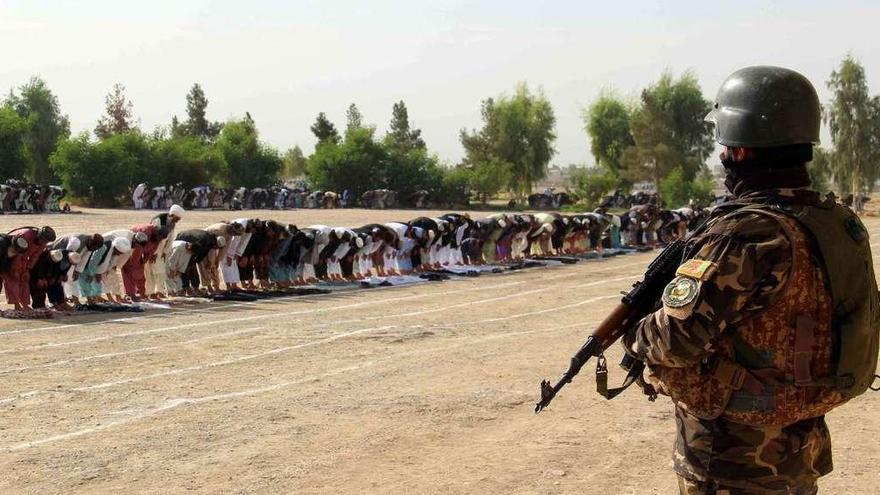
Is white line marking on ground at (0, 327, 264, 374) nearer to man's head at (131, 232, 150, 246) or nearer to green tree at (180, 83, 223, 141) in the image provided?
man's head at (131, 232, 150, 246)

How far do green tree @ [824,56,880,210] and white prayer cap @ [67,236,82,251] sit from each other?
53.1 m

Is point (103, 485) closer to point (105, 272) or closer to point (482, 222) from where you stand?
point (105, 272)

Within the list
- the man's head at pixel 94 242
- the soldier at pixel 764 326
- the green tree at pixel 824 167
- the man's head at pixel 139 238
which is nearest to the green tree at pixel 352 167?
the green tree at pixel 824 167

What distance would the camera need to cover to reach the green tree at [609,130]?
72.4 metres

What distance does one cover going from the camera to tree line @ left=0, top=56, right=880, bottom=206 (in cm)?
4834

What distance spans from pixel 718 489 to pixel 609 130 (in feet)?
235

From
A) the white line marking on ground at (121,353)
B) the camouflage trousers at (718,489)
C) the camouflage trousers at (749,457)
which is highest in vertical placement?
the camouflage trousers at (749,457)

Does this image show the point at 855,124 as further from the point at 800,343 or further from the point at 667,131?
the point at 800,343

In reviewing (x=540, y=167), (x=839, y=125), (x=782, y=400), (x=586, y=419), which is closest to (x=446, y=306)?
(x=586, y=419)

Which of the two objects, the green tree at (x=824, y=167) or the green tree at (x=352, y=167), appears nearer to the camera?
the green tree at (x=352, y=167)

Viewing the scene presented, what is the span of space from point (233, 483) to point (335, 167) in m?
51.6

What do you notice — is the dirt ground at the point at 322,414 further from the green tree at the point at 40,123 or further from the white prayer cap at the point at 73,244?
the green tree at the point at 40,123

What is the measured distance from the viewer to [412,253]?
→ 20.4 meters

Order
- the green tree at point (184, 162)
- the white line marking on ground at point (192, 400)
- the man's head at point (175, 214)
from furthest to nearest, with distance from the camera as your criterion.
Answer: the green tree at point (184, 162)
the man's head at point (175, 214)
the white line marking on ground at point (192, 400)
